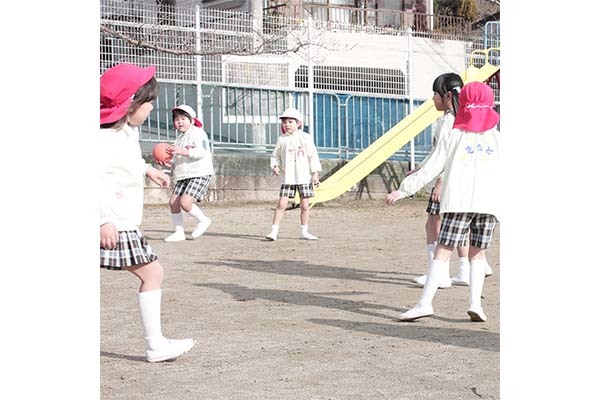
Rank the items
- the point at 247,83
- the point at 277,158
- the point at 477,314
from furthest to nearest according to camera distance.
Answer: the point at 247,83, the point at 277,158, the point at 477,314

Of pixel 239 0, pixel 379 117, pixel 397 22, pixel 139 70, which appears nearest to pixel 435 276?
pixel 139 70

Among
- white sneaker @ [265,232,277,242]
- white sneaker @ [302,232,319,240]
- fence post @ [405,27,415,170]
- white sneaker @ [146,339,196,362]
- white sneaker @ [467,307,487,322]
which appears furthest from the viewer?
fence post @ [405,27,415,170]

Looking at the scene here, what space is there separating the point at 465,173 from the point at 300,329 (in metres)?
1.20

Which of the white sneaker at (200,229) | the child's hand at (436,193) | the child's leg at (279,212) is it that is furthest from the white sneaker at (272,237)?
the child's hand at (436,193)

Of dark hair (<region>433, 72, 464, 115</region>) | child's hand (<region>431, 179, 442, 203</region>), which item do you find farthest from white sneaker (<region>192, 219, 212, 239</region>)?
dark hair (<region>433, 72, 464, 115</region>)

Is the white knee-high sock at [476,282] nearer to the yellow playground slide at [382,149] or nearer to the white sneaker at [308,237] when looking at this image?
the white sneaker at [308,237]

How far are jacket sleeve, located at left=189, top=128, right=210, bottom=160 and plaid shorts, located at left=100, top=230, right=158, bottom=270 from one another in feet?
18.1

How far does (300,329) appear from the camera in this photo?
5594mm

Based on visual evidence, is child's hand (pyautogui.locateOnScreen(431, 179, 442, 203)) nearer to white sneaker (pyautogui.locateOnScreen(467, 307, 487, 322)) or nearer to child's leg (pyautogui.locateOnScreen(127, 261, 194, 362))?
white sneaker (pyautogui.locateOnScreen(467, 307, 487, 322))

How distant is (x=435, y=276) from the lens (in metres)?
5.83

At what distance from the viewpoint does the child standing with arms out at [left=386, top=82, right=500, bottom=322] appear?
19.2 feet

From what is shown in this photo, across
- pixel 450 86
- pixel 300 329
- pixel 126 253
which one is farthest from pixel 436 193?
pixel 126 253

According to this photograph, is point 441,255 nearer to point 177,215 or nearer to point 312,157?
point 177,215

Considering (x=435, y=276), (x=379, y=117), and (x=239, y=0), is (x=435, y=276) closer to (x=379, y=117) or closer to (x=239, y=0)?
(x=379, y=117)
